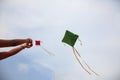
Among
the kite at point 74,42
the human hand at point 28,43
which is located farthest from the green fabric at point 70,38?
the human hand at point 28,43

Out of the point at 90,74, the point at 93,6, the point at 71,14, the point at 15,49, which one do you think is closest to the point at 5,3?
the point at 15,49

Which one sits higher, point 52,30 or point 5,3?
point 5,3

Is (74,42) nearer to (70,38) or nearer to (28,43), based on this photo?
(70,38)

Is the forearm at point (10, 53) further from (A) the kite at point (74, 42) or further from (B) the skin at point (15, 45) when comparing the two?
(A) the kite at point (74, 42)

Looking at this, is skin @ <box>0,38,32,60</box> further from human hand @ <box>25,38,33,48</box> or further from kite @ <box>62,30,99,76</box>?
kite @ <box>62,30,99,76</box>

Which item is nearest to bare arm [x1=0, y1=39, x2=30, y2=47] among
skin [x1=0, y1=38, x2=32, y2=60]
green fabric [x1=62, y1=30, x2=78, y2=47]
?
skin [x1=0, y1=38, x2=32, y2=60]

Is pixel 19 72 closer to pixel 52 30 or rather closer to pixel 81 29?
pixel 52 30
